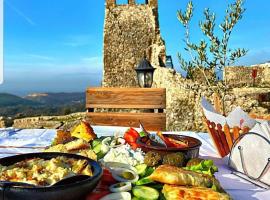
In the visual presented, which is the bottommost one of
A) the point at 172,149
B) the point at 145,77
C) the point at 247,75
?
the point at 172,149

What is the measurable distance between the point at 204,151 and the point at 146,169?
0.78 m

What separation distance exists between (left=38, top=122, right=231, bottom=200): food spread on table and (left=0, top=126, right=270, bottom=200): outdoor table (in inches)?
4.7

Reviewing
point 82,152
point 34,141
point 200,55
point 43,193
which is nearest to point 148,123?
point 34,141

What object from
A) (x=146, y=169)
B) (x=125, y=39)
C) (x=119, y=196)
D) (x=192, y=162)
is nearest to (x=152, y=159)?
(x=146, y=169)

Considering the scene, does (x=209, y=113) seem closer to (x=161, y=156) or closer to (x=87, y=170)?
(x=161, y=156)

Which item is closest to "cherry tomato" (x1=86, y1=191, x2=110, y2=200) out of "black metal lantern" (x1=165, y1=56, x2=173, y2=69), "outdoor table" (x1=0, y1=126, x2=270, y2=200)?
"outdoor table" (x1=0, y1=126, x2=270, y2=200)

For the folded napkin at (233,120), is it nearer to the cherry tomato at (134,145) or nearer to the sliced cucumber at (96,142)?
the cherry tomato at (134,145)

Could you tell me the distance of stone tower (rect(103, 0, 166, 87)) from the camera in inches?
713

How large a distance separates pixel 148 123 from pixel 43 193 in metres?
2.35

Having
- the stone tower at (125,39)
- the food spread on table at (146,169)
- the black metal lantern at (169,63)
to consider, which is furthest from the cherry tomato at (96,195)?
the stone tower at (125,39)

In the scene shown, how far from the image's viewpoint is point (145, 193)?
110 centimetres

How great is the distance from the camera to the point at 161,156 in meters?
1.40

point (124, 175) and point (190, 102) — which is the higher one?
point (190, 102)

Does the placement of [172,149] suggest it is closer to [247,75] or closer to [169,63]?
[169,63]
